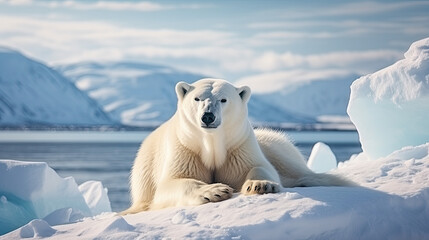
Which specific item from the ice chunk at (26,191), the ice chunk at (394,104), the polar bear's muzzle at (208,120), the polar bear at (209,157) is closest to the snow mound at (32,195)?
the ice chunk at (26,191)

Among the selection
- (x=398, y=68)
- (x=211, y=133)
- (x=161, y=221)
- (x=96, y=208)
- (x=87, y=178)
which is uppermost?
(x=398, y=68)

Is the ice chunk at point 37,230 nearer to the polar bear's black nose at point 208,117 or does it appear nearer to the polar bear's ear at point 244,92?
the polar bear's black nose at point 208,117

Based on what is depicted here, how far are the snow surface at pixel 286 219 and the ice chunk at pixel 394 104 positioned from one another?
4.10 m

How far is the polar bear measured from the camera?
219 inches

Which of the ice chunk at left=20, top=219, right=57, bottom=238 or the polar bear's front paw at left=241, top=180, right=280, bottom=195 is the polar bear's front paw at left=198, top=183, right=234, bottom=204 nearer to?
the polar bear's front paw at left=241, top=180, right=280, bottom=195

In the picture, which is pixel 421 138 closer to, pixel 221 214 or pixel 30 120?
pixel 221 214

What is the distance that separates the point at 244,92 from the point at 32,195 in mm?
4193

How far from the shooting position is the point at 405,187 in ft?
19.9

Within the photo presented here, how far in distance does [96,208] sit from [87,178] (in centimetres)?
2088

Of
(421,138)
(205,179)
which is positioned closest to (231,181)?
(205,179)

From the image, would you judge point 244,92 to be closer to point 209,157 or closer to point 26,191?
point 209,157

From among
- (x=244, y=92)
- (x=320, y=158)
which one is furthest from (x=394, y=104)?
(x=244, y=92)

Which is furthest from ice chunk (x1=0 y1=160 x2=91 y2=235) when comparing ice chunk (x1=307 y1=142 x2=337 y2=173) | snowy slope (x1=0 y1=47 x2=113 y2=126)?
snowy slope (x1=0 y1=47 x2=113 y2=126)

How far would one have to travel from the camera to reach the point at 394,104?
1037cm
